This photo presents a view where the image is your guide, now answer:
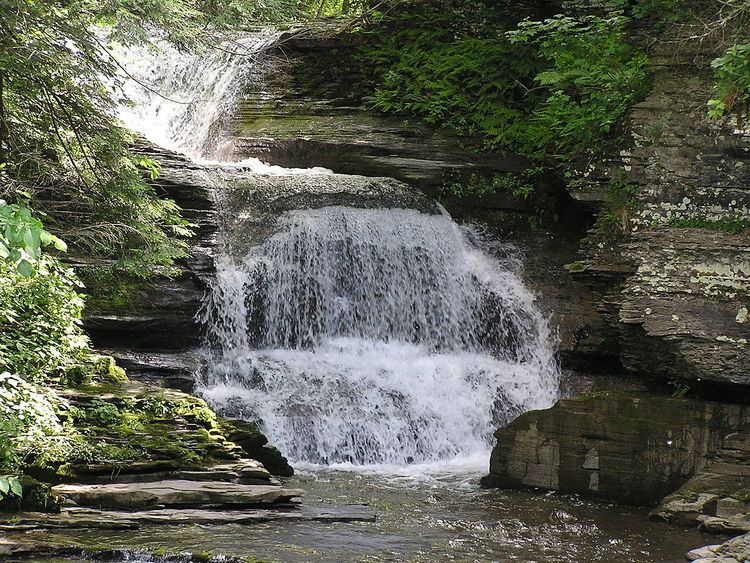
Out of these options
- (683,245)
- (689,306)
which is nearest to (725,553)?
(689,306)

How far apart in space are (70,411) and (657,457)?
6.33 metres

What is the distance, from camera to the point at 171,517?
23.9 ft

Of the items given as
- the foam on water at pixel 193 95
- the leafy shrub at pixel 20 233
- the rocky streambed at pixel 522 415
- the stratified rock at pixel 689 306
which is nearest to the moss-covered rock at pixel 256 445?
the rocky streambed at pixel 522 415

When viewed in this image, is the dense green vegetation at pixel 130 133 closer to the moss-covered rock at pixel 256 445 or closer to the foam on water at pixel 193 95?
the moss-covered rock at pixel 256 445

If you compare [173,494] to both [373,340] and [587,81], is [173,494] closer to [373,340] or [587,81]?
[373,340]

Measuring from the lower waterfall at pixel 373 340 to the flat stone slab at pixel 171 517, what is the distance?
272 cm

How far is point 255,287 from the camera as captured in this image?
41.9ft

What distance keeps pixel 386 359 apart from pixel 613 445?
3.58 metres

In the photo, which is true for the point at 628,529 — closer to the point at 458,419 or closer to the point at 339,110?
the point at 458,419

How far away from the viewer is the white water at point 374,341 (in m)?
11.2

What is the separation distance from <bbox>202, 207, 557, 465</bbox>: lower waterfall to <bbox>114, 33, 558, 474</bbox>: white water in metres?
0.02

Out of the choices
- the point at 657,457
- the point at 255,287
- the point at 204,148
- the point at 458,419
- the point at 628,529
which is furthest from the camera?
the point at 204,148

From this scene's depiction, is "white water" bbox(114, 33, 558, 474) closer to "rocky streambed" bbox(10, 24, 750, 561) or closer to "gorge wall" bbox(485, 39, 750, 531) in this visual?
"rocky streambed" bbox(10, 24, 750, 561)

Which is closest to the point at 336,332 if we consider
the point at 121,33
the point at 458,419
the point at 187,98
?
the point at 458,419
